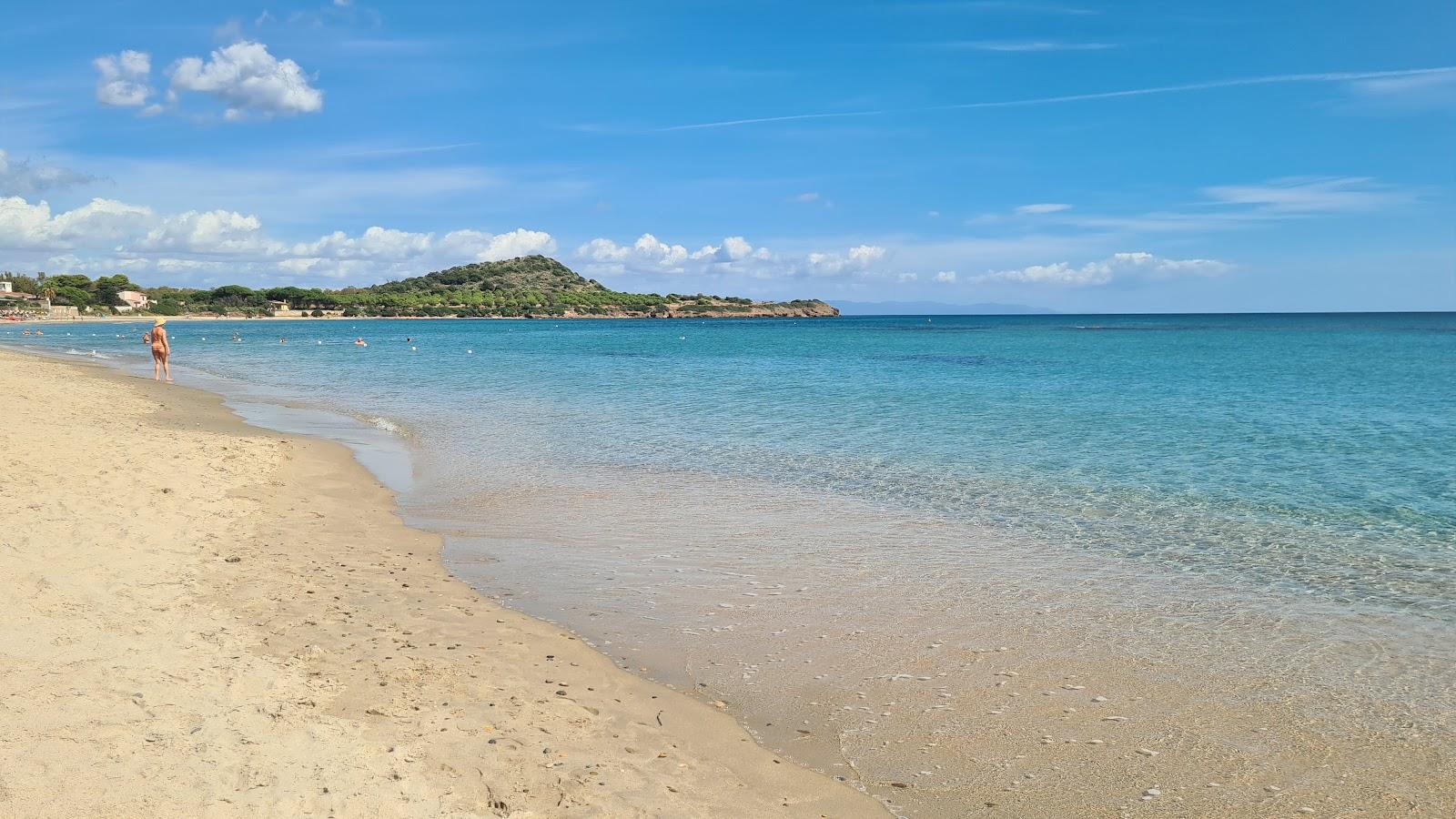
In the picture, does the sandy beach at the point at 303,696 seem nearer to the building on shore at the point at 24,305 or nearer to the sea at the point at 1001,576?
the sea at the point at 1001,576

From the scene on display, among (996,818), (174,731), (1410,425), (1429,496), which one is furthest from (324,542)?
(1410,425)

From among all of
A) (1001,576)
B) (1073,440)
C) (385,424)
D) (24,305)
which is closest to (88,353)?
(385,424)

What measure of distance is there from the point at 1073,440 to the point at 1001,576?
11.1 meters

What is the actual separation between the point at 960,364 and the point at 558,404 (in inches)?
1114

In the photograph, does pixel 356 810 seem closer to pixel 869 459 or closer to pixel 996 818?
pixel 996 818

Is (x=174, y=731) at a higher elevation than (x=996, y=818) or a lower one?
higher

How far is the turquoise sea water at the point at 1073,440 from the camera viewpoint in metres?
10.7

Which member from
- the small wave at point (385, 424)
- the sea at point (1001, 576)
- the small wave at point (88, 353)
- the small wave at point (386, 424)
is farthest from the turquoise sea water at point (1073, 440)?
the small wave at point (88, 353)

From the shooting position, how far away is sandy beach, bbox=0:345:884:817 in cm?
438

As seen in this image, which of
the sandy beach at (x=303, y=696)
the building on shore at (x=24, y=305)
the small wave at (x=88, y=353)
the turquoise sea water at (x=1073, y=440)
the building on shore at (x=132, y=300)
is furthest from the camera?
the building on shore at (x=132, y=300)

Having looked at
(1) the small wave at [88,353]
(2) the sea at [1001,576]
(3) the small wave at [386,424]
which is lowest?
(2) the sea at [1001,576]

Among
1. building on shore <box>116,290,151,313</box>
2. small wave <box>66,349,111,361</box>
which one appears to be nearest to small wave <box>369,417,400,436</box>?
small wave <box>66,349,111,361</box>

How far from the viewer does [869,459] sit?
54.1 feet

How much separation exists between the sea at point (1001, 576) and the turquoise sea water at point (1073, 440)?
0.11m
